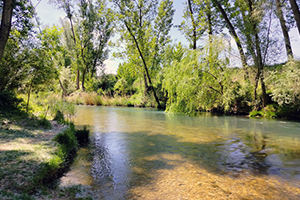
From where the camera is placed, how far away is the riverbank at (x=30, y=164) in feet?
9.20

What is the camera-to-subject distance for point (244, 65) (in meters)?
13.9

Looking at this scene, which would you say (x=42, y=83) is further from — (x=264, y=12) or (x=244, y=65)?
(x=264, y=12)

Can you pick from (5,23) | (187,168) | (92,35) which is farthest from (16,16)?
(92,35)

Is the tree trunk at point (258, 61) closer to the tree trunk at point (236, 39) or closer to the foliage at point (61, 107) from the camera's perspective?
the tree trunk at point (236, 39)

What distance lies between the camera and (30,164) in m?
3.44

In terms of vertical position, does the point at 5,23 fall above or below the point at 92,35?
below

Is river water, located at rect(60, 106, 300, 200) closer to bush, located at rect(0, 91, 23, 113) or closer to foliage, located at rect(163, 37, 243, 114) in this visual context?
bush, located at rect(0, 91, 23, 113)

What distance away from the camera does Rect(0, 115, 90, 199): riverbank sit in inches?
110

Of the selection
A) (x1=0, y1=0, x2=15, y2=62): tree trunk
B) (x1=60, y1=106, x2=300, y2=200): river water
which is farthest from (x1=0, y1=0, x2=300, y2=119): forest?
(x1=60, y1=106, x2=300, y2=200): river water

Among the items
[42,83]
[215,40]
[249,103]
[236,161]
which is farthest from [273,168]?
[249,103]

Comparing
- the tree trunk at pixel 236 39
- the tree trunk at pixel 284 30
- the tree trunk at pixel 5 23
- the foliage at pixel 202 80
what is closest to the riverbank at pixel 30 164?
the tree trunk at pixel 5 23

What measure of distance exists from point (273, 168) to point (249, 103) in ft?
38.5

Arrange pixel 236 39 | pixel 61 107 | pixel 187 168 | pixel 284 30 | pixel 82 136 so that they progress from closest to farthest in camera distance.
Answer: pixel 187 168 < pixel 82 136 < pixel 61 107 < pixel 284 30 < pixel 236 39

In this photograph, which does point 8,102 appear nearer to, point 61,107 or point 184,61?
point 61,107
